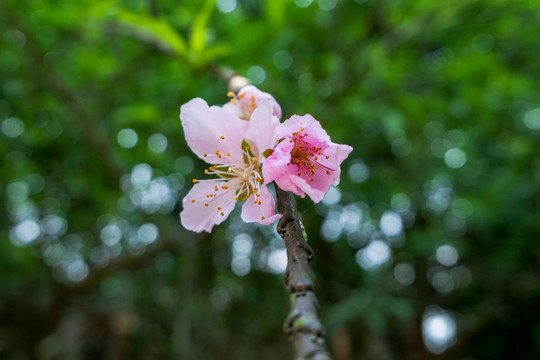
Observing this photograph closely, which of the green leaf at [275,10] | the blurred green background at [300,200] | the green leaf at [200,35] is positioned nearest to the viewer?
the green leaf at [200,35]

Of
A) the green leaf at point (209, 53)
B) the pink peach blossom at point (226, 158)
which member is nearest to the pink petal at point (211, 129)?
the pink peach blossom at point (226, 158)

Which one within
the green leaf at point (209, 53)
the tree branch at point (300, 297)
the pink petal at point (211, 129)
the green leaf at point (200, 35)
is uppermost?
the green leaf at point (200, 35)

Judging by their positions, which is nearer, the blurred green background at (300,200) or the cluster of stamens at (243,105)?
the cluster of stamens at (243,105)

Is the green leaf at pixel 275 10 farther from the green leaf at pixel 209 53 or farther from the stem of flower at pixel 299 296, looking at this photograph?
the stem of flower at pixel 299 296

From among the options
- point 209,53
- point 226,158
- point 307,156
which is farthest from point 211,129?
point 209,53

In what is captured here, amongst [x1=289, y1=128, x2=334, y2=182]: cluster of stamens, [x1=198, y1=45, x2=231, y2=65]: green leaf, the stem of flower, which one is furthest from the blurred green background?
the stem of flower
